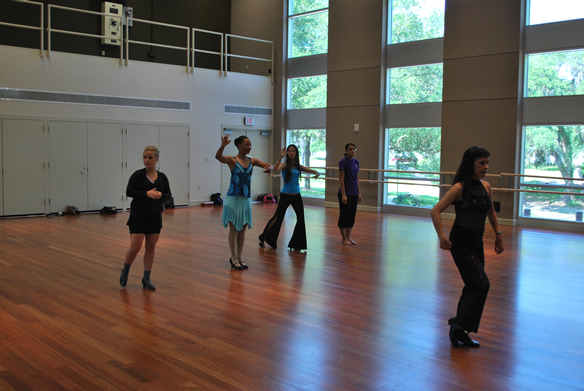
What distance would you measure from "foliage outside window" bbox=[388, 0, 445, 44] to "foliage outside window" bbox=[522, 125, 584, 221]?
350cm

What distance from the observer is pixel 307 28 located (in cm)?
1566

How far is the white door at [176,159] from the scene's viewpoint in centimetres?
1401

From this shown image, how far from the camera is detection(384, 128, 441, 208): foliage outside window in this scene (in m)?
13.1

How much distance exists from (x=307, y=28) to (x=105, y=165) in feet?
23.5

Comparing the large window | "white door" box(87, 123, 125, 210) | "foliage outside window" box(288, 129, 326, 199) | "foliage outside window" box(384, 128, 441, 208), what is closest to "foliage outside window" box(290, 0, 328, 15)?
the large window

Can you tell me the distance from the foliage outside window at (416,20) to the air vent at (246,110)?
14.6 feet

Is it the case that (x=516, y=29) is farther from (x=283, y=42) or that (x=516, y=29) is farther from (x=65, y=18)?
(x=65, y=18)

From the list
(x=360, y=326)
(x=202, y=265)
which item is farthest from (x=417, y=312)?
(x=202, y=265)

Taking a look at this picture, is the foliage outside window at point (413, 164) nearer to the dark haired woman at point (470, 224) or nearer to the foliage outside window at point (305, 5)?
the foliage outside window at point (305, 5)

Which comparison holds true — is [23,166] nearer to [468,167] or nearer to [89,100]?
[89,100]

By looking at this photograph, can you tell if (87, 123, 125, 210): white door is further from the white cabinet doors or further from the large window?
the large window

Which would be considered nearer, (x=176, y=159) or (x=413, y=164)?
(x=413, y=164)

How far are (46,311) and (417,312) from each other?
3.46 meters

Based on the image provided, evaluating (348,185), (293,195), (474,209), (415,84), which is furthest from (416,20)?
(474,209)
